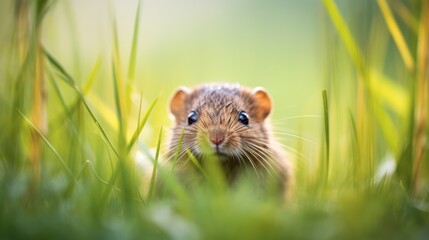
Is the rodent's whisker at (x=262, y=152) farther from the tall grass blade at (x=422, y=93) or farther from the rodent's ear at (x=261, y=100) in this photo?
the tall grass blade at (x=422, y=93)

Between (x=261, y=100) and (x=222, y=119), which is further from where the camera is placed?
(x=261, y=100)

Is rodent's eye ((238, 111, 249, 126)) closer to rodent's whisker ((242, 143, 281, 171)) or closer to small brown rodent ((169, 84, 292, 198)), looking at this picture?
small brown rodent ((169, 84, 292, 198))

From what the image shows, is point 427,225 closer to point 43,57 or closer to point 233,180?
point 233,180

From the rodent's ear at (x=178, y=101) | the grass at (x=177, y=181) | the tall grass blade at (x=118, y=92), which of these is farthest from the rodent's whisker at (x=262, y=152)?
the tall grass blade at (x=118, y=92)

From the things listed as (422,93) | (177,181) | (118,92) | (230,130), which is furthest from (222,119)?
(422,93)

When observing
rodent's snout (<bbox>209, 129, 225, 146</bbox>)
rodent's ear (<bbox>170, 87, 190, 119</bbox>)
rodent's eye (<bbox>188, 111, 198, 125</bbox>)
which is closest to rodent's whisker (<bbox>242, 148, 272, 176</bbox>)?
rodent's snout (<bbox>209, 129, 225, 146</bbox>)

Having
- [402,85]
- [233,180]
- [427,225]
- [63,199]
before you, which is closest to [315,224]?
[427,225]

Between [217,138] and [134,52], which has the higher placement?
[134,52]

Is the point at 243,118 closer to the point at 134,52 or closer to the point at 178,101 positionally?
the point at 178,101
